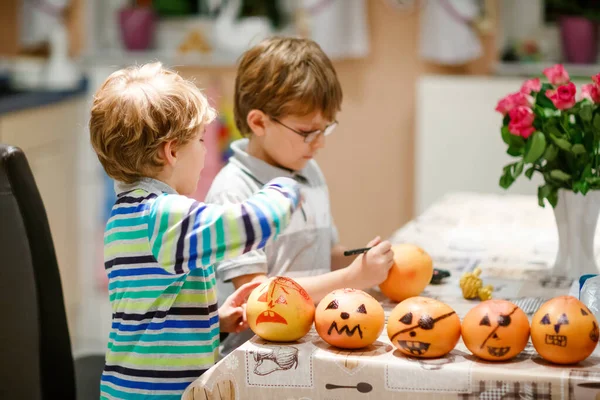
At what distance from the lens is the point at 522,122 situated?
147 cm

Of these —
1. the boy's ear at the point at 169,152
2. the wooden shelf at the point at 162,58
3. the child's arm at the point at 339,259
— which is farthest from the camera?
the wooden shelf at the point at 162,58

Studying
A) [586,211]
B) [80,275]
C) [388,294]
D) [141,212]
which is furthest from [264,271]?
[80,275]

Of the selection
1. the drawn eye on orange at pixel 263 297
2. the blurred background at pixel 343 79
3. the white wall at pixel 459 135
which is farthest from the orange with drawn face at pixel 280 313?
the white wall at pixel 459 135

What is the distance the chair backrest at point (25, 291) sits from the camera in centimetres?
140

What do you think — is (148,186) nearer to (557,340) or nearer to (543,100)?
(557,340)

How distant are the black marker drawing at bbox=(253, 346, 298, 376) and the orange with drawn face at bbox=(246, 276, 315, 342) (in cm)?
3

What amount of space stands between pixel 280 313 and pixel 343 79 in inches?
99.0

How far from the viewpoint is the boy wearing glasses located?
1.53 m

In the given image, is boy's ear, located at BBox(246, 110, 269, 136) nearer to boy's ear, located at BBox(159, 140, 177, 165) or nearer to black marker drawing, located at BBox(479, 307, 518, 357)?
boy's ear, located at BBox(159, 140, 177, 165)

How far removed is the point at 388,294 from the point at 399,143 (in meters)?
2.20

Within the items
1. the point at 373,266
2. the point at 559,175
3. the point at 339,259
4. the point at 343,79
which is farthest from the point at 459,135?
the point at 373,266

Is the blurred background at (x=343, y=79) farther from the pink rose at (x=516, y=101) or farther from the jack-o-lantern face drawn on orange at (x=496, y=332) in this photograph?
the jack-o-lantern face drawn on orange at (x=496, y=332)

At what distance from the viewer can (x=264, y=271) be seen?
1481 mm

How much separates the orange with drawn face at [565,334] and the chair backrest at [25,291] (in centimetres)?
84
